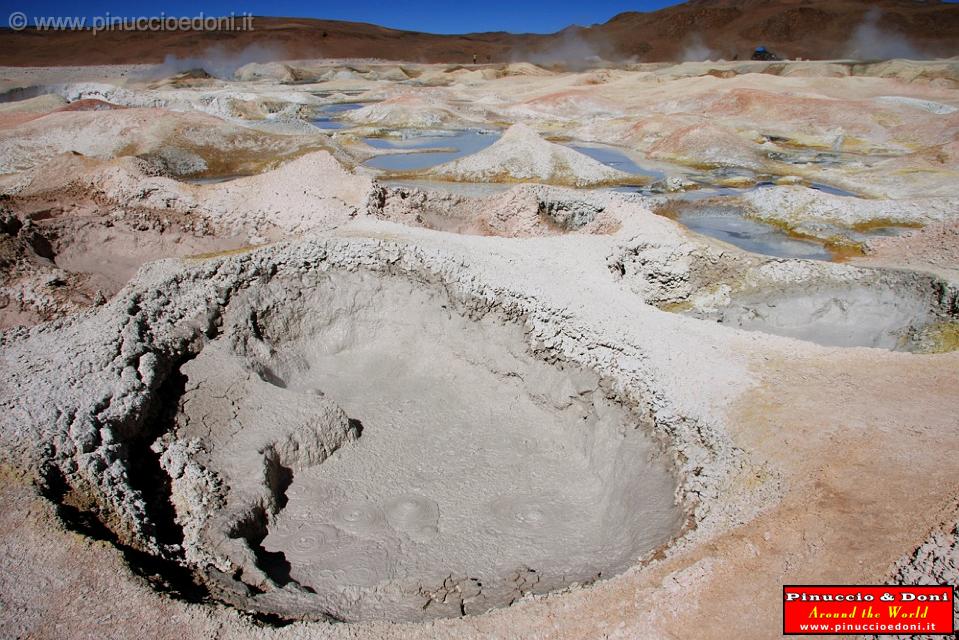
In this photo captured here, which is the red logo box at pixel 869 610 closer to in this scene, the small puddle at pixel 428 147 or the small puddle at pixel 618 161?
the small puddle at pixel 618 161

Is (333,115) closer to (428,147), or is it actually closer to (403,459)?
(428,147)

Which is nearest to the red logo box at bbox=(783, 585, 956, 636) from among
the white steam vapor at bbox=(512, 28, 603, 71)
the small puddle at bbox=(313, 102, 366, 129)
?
the small puddle at bbox=(313, 102, 366, 129)

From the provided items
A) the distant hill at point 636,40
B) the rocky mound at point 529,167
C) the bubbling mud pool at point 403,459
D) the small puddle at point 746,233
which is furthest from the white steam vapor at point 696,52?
the bubbling mud pool at point 403,459

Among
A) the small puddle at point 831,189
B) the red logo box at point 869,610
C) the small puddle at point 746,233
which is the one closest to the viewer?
the red logo box at point 869,610

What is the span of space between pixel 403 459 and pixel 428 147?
32.4m

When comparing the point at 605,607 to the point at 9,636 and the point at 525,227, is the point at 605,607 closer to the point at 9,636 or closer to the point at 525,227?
the point at 9,636

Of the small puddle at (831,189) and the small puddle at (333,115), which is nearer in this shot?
the small puddle at (831,189)

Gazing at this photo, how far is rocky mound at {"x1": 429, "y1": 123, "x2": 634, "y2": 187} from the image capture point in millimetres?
27672

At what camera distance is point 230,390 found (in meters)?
8.97

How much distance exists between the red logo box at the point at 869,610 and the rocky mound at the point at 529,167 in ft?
79.3

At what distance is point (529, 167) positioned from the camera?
28.0 m

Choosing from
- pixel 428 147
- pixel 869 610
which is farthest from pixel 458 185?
pixel 869 610

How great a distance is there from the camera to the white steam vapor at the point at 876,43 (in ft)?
243

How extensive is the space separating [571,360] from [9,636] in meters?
7.30
